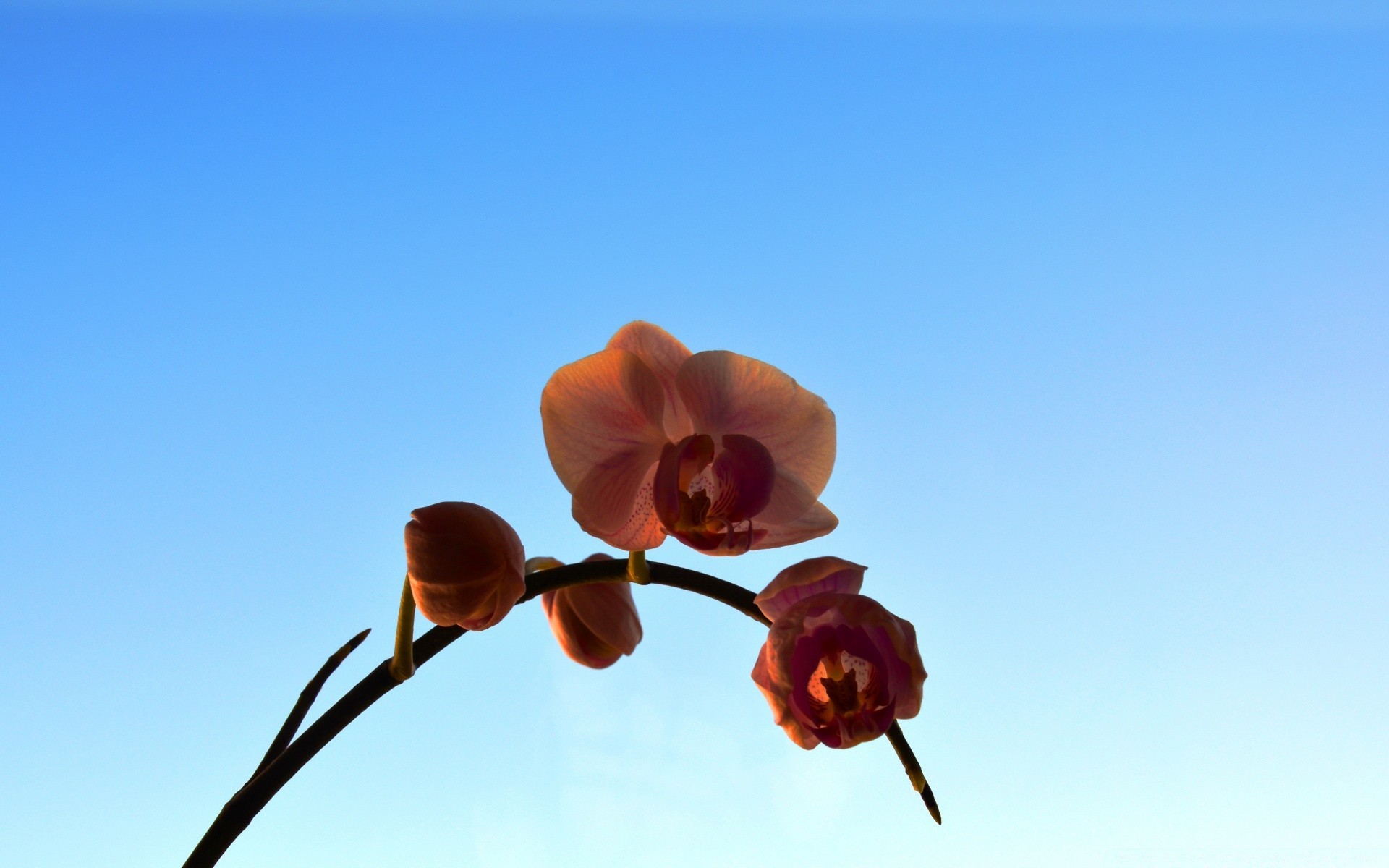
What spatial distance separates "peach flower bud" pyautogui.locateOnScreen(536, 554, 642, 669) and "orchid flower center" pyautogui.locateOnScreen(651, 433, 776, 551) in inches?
7.3

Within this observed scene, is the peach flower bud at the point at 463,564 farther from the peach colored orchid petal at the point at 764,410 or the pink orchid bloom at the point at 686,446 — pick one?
the peach colored orchid petal at the point at 764,410

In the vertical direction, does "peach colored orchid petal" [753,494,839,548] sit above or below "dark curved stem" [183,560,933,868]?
above

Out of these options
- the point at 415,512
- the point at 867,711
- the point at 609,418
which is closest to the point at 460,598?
the point at 415,512

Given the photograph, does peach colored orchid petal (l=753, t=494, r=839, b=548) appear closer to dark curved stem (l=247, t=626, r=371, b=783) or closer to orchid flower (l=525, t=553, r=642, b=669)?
orchid flower (l=525, t=553, r=642, b=669)

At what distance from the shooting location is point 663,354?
69cm

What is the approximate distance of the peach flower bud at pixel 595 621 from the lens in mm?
765

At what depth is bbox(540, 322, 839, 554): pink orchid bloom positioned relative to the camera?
60 cm

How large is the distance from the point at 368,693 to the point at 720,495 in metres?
0.28

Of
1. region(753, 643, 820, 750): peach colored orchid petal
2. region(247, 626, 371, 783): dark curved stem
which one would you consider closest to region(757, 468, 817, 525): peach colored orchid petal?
region(753, 643, 820, 750): peach colored orchid petal

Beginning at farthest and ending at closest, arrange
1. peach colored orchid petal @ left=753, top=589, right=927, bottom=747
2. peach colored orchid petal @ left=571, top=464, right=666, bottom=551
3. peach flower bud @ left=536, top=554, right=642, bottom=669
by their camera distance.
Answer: peach flower bud @ left=536, top=554, right=642, bottom=669
peach colored orchid petal @ left=571, top=464, right=666, bottom=551
peach colored orchid petal @ left=753, top=589, right=927, bottom=747

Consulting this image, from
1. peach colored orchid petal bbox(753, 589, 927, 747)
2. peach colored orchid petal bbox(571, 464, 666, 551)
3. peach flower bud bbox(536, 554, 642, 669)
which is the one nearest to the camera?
peach colored orchid petal bbox(753, 589, 927, 747)

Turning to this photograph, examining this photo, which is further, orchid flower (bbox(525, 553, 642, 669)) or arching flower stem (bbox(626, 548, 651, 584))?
orchid flower (bbox(525, 553, 642, 669))

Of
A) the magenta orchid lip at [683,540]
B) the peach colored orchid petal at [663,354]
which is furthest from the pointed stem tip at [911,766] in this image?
the peach colored orchid petal at [663,354]

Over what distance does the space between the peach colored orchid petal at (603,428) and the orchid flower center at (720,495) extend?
56 mm
